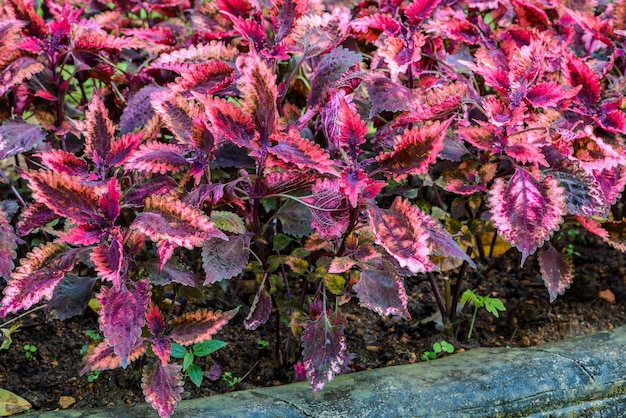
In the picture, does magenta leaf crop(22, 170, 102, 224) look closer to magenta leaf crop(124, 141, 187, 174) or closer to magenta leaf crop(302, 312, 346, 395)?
magenta leaf crop(124, 141, 187, 174)

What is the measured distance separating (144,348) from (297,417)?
346mm

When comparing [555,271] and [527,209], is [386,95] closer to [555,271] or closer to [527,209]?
[527,209]

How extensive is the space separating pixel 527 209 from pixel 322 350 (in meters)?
0.53

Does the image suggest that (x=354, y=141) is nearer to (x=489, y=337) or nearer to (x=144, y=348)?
(x=144, y=348)

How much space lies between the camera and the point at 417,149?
1446mm

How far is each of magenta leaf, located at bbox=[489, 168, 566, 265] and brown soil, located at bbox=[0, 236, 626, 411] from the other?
52 centimetres

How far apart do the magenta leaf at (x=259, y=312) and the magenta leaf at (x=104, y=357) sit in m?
0.24

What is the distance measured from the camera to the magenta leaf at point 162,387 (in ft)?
4.80

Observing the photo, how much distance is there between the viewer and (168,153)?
1496 mm

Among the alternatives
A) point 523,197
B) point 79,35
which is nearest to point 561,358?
point 523,197

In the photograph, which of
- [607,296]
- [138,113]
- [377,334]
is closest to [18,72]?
[138,113]

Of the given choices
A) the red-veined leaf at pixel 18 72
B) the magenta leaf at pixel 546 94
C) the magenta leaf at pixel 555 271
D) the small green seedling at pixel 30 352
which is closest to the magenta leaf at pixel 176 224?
the red-veined leaf at pixel 18 72

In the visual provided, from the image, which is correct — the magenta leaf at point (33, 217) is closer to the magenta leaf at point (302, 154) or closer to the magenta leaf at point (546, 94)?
the magenta leaf at point (302, 154)

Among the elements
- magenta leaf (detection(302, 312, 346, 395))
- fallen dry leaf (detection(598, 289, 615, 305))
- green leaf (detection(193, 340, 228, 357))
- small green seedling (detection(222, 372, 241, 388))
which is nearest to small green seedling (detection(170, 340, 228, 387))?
green leaf (detection(193, 340, 228, 357))
